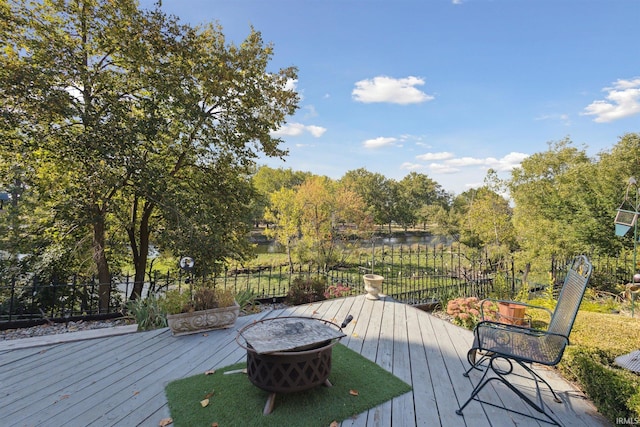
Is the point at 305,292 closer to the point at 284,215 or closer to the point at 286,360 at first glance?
the point at 286,360

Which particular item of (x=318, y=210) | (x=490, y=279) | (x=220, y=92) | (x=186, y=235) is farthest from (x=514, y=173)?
(x=186, y=235)

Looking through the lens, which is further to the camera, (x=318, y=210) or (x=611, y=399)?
(x=318, y=210)

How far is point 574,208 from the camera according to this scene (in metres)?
7.53

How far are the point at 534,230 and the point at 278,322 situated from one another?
8.34 m

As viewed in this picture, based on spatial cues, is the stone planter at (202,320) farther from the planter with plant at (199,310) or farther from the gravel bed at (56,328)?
the gravel bed at (56,328)

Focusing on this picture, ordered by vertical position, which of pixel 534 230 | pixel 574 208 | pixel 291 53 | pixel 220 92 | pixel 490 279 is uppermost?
pixel 291 53

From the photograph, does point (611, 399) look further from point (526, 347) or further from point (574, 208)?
point (574, 208)

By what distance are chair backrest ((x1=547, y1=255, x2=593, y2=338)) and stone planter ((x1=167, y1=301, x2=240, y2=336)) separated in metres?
3.33

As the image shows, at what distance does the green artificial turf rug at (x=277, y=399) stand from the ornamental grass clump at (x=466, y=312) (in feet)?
6.27

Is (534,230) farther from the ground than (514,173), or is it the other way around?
(514,173)

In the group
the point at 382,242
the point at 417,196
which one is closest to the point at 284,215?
the point at 382,242

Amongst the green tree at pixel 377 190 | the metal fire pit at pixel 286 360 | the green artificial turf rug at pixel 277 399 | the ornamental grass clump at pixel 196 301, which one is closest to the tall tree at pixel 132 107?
the ornamental grass clump at pixel 196 301

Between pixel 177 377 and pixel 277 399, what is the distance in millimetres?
978

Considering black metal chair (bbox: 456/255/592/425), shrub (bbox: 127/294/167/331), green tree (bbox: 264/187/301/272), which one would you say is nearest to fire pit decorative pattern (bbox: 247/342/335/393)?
black metal chair (bbox: 456/255/592/425)
